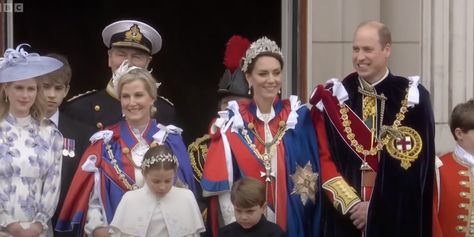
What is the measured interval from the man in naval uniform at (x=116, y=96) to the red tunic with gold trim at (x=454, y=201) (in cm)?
153

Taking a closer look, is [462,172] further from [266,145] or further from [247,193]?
[247,193]

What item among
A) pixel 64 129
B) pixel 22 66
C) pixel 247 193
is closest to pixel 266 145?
pixel 247 193

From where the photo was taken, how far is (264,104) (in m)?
6.74

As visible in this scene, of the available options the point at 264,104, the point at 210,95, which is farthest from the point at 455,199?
the point at 210,95

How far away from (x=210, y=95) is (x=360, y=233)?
16.9ft

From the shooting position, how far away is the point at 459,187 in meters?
6.73

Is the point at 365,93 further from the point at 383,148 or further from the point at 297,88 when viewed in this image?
the point at 297,88

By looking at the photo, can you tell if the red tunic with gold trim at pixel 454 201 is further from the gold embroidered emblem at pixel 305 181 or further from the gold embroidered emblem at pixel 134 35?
the gold embroidered emblem at pixel 134 35

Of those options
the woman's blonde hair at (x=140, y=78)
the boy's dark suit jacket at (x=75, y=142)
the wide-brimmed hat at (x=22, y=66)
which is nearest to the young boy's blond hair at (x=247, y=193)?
the woman's blonde hair at (x=140, y=78)

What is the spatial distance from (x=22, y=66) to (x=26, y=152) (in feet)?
1.46

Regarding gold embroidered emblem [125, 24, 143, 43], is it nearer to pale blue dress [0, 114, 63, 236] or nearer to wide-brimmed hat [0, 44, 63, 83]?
wide-brimmed hat [0, 44, 63, 83]

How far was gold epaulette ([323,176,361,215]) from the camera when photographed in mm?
6496

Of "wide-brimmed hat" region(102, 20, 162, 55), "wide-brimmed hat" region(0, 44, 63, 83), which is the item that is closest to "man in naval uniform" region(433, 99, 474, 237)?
"wide-brimmed hat" region(102, 20, 162, 55)

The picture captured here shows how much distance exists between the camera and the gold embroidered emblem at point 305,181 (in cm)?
660
